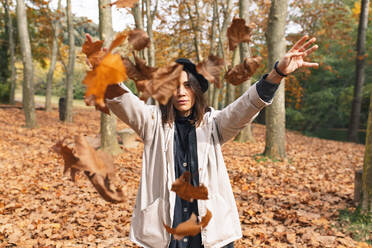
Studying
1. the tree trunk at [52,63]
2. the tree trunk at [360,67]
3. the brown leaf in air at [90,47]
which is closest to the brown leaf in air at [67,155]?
the brown leaf in air at [90,47]

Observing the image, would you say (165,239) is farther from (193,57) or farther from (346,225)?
(193,57)

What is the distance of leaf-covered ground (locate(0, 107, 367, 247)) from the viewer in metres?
3.24

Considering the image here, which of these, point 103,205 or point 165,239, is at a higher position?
point 165,239

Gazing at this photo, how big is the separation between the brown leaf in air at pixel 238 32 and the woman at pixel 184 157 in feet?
1.21

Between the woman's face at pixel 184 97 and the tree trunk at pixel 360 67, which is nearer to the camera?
the woman's face at pixel 184 97

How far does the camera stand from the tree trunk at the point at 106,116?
18.8ft

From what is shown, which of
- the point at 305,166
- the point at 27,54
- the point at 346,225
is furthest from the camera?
the point at 27,54

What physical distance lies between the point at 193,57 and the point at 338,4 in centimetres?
864

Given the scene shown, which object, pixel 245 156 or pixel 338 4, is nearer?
pixel 245 156

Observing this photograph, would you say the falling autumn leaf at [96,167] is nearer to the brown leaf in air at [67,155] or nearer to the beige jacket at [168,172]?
the brown leaf in air at [67,155]

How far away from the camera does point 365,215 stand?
3.28 metres

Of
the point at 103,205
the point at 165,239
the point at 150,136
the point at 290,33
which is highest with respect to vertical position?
the point at 290,33

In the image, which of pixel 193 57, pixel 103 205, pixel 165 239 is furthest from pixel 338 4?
pixel 165 239

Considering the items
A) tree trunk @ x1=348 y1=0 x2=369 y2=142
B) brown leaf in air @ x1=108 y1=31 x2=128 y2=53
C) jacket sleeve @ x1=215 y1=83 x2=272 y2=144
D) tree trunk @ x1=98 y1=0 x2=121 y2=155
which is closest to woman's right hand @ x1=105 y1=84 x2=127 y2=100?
brown leaf in air @ x1=108 y1=31 x2=128 y2=53
